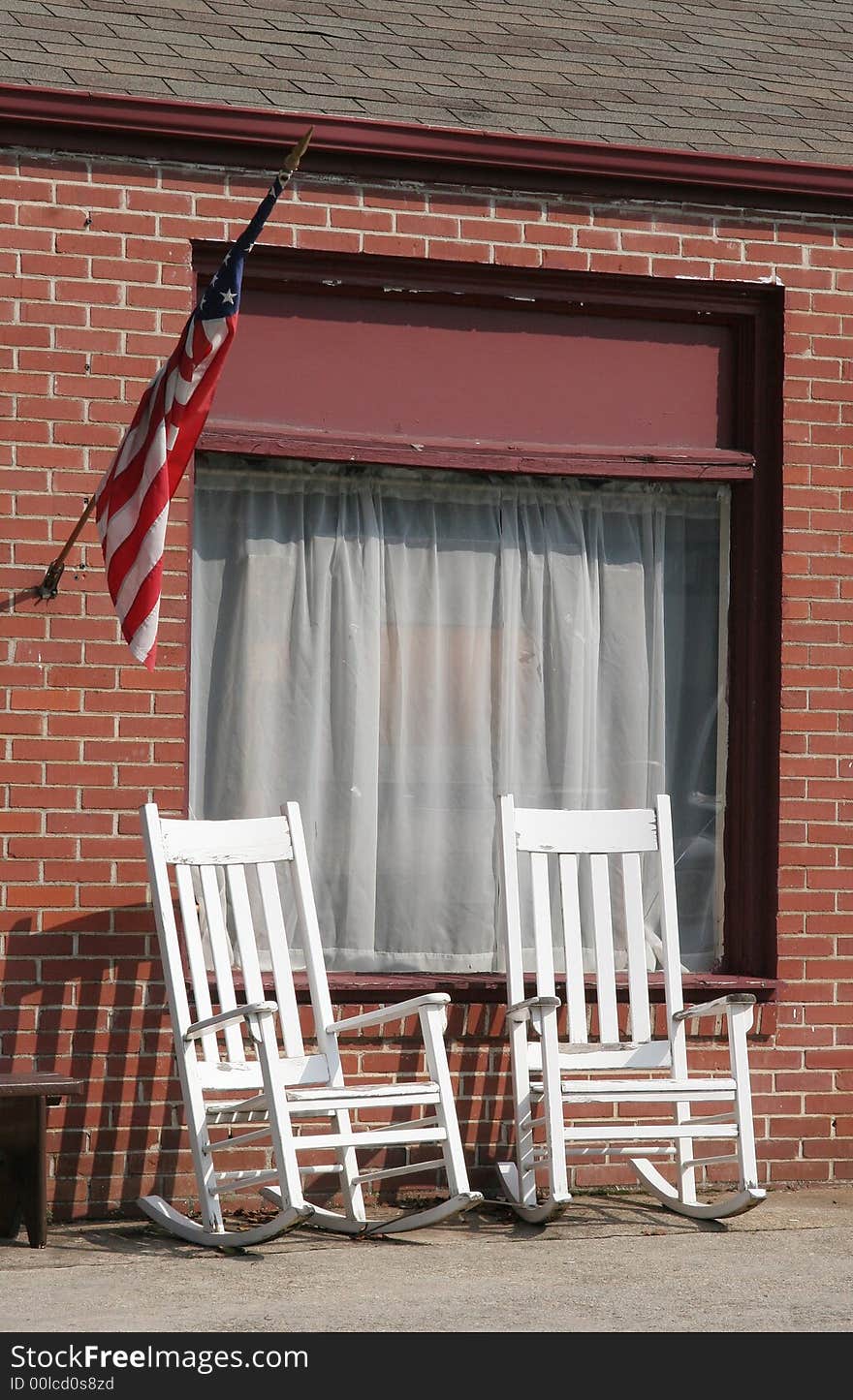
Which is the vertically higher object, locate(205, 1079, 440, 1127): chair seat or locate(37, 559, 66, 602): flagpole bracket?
locate(37, 559, 66, 602): flagpole bracket

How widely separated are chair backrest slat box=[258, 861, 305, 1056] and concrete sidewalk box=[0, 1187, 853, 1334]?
23.2 inches

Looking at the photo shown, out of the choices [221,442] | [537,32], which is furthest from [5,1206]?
[537,32]

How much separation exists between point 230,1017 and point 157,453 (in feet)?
5.06

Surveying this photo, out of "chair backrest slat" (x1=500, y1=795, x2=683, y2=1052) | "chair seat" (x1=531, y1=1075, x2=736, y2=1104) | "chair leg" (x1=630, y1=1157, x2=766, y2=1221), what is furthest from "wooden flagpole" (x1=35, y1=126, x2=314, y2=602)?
"chair leg" (x1=630, y1=1157, x2=766, y2=1221)

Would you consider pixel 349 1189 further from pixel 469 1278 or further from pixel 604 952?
pixel 604 952

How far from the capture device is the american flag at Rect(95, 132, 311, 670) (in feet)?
16.1

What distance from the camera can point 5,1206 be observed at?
538 cm

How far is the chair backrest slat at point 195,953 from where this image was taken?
18.1ft

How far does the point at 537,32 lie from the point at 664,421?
5.70 ft

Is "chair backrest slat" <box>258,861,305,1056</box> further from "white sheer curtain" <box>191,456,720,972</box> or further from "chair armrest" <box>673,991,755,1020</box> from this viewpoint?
"chair armrest" <box>673,991,755,1020</box>

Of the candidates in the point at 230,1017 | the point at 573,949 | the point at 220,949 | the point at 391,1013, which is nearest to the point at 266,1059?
the point at 230,1017

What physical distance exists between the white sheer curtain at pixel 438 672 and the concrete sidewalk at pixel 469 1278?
3.58ft

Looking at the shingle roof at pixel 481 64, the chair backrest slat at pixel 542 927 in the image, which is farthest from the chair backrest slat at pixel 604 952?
the shingle roof at pixel 481 64

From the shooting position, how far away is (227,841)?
5.73 meters
